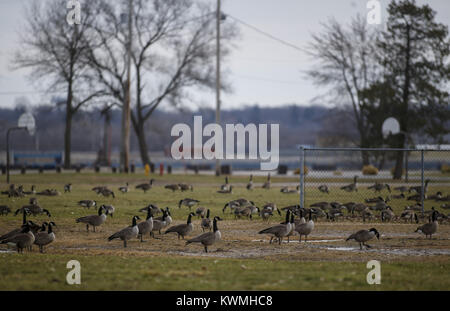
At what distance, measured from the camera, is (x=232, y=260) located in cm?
1157

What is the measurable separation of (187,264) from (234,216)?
9973mm

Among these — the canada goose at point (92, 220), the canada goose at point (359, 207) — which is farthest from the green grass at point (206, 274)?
the canada goose at point (359, 207)

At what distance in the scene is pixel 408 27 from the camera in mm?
42844

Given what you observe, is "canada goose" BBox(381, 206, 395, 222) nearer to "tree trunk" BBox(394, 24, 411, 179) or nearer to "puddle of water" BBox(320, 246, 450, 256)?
"puddle of water" BBox(320, 246, 450, 256)

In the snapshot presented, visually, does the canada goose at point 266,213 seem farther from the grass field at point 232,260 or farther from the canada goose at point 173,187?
the canada goose at point 173,187

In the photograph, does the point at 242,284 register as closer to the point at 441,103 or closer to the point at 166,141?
the point at 441,103

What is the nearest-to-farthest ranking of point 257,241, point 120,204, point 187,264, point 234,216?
point 187,264
point 257,241
point 234,216
point 120,204

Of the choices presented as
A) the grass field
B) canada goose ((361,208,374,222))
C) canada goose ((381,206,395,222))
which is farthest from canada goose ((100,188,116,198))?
canada goose ((381,206,395,222))

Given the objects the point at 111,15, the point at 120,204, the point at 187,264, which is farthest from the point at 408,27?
the point at 187,264

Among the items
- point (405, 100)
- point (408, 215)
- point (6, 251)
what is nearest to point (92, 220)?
point (6, 251)

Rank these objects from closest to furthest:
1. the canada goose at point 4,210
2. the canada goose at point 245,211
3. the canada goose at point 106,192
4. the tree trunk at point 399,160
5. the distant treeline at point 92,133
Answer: the canada goose at point 4,210 → the canada goose at point 245,211 → the canada goose at point 106,192 → the tree trunk at point 399,160 → the distant treeline at point 92,133

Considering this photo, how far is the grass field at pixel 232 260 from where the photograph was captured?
8.99 meters

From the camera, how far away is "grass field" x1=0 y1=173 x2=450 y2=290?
8.99 m

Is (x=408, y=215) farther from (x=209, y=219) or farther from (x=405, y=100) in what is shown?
(x=405, y=100)
